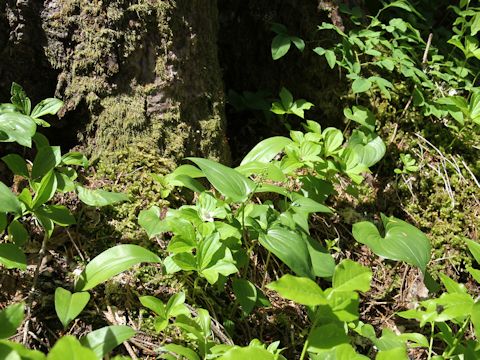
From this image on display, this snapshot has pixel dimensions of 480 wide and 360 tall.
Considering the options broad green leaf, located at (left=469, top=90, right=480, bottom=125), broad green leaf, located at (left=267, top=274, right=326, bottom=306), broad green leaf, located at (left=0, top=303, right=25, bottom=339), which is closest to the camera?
broad green leaf, located at (left=0, top=303, right=25, bottom=339)

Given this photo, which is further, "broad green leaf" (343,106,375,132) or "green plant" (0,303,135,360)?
"broad green leaf" (343,106,375,132)

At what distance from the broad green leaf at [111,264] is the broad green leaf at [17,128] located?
1.59 feet

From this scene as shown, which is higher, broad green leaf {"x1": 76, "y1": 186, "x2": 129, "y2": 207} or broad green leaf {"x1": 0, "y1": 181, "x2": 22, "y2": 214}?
broad green leaf {"x1": 0, "y1": 181, "x2": 22, "y2": 214}

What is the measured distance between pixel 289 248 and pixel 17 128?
108 cm

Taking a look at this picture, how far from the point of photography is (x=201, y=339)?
1.68 m

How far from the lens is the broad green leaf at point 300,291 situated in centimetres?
154

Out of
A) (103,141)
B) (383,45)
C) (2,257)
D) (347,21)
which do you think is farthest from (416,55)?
(2,257)

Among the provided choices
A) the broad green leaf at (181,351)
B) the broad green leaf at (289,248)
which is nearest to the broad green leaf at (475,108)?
the broad green leaf at (289,248)

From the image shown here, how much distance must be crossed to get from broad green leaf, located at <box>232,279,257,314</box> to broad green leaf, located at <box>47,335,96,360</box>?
87 cm

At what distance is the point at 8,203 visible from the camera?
161 centimetres

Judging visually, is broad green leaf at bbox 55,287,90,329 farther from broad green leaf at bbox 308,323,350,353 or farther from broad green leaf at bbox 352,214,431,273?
broad green leaf at bbox 352,214,431,273

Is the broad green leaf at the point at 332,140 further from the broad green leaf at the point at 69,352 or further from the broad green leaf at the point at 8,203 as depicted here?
the broad green leaf at the point at 69,352

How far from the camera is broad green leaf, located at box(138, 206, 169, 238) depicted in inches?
74.3

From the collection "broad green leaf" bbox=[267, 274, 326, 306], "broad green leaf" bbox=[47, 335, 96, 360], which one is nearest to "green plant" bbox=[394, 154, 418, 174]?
"broad green leaf" bbox=[267, 274, 326, 306]
